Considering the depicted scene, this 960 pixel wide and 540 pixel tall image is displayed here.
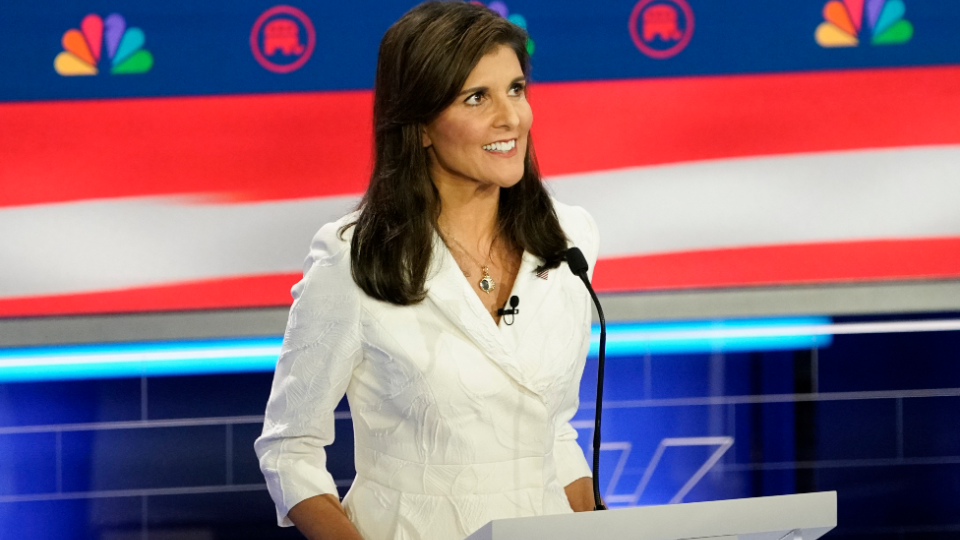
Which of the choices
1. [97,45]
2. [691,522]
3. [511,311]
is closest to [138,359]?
[97,45]

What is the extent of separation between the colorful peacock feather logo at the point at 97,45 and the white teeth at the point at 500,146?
158 cm

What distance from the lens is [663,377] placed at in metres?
3.13

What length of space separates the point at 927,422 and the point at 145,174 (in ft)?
7.98

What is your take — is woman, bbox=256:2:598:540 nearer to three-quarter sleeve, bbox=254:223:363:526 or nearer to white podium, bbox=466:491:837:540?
three-quarter sleeve, bbox=254:223:363:526

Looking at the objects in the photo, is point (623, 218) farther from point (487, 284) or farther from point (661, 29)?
point (487, 284)

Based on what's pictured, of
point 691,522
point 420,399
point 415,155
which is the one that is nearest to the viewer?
point 691,522

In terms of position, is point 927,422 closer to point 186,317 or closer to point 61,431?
point 186,317

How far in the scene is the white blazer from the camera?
58.2 inches

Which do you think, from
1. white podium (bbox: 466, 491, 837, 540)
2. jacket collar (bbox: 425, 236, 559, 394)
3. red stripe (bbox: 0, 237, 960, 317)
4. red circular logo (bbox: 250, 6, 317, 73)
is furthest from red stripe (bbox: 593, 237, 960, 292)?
white podium (bbox: 466, 491, 837, 540)

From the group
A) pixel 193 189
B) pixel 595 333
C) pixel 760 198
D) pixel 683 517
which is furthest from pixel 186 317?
pixel 683 517

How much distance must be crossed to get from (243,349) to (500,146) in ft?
5.24

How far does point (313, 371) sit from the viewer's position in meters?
1.49

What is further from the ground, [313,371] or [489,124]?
[489,124]

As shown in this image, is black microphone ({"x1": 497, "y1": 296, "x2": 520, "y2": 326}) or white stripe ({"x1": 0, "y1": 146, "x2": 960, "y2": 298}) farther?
white stripe ({"x1": 0, "y1": 146, "x2": 960, "y2": 298})
